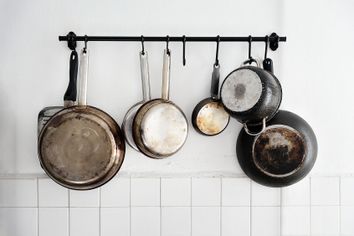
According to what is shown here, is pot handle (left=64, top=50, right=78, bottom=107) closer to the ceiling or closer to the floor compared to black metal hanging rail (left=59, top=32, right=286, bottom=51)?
closer to the floor

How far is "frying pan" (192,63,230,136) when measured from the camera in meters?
1.06

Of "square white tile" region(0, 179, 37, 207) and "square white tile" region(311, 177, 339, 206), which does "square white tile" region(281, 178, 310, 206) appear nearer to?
"square white tile" region(311, 177, 339, 206)

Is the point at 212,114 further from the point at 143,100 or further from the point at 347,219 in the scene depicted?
the point at 347,219

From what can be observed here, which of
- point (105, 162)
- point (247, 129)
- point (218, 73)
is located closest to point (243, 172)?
point (247, 129)

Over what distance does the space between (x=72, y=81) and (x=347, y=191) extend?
104 cm

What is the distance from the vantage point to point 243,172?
3.63 ft

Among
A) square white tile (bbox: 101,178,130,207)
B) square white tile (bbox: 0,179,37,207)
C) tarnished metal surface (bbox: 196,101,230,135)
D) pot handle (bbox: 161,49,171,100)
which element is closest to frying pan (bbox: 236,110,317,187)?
tarnished metal surface (bbox: 196,101,230,135)

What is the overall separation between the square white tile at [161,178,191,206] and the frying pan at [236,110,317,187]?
0.24 meters

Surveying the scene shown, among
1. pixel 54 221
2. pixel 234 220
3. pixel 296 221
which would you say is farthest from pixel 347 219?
pixel 54 221

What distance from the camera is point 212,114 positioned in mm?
1061

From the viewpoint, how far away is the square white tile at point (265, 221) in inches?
43.8

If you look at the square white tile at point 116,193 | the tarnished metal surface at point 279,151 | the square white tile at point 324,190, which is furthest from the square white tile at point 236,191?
the square white tile at point 116,193

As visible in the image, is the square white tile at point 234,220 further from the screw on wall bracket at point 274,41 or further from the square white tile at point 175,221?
the screw on wall bracket at point 274,41

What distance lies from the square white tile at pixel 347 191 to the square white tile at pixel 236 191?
34 centimetres
